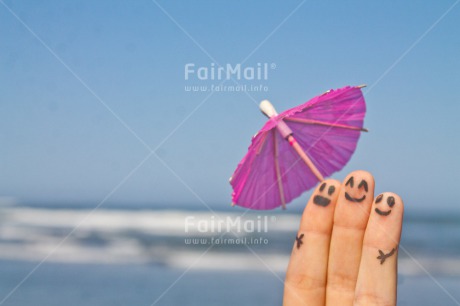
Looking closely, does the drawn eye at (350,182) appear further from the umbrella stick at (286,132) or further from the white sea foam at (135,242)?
the white sea foam at (135,242)

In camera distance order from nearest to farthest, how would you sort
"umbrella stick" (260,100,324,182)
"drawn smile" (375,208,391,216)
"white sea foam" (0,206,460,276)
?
"drawn smile" (375,208,391,216) → "umbrella stick" (260,100,324,182) → "white sea foam" (0,206,460,276)

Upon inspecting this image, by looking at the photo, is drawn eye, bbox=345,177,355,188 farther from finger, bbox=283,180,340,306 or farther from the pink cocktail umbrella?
the pink cocktail umbrella

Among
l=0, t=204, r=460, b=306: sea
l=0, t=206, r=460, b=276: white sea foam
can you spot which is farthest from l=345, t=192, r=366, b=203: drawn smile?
l=0, t=206, r=460, b=276: white sea foam

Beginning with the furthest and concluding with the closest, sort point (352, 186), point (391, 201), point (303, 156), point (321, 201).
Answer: point (303, 156)
point (321, 201)
point (352, 186)
point (391, 201)

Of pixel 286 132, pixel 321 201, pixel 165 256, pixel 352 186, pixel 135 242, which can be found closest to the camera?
pixel 352 186

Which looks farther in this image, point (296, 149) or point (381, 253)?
point (296, 149)

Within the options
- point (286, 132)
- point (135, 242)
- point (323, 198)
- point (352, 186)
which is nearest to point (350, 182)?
point (352, 186)

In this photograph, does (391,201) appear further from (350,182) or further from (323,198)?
(323,198)

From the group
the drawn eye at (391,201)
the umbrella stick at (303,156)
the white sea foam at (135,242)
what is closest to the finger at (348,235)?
the drawn eye at (391,201)
